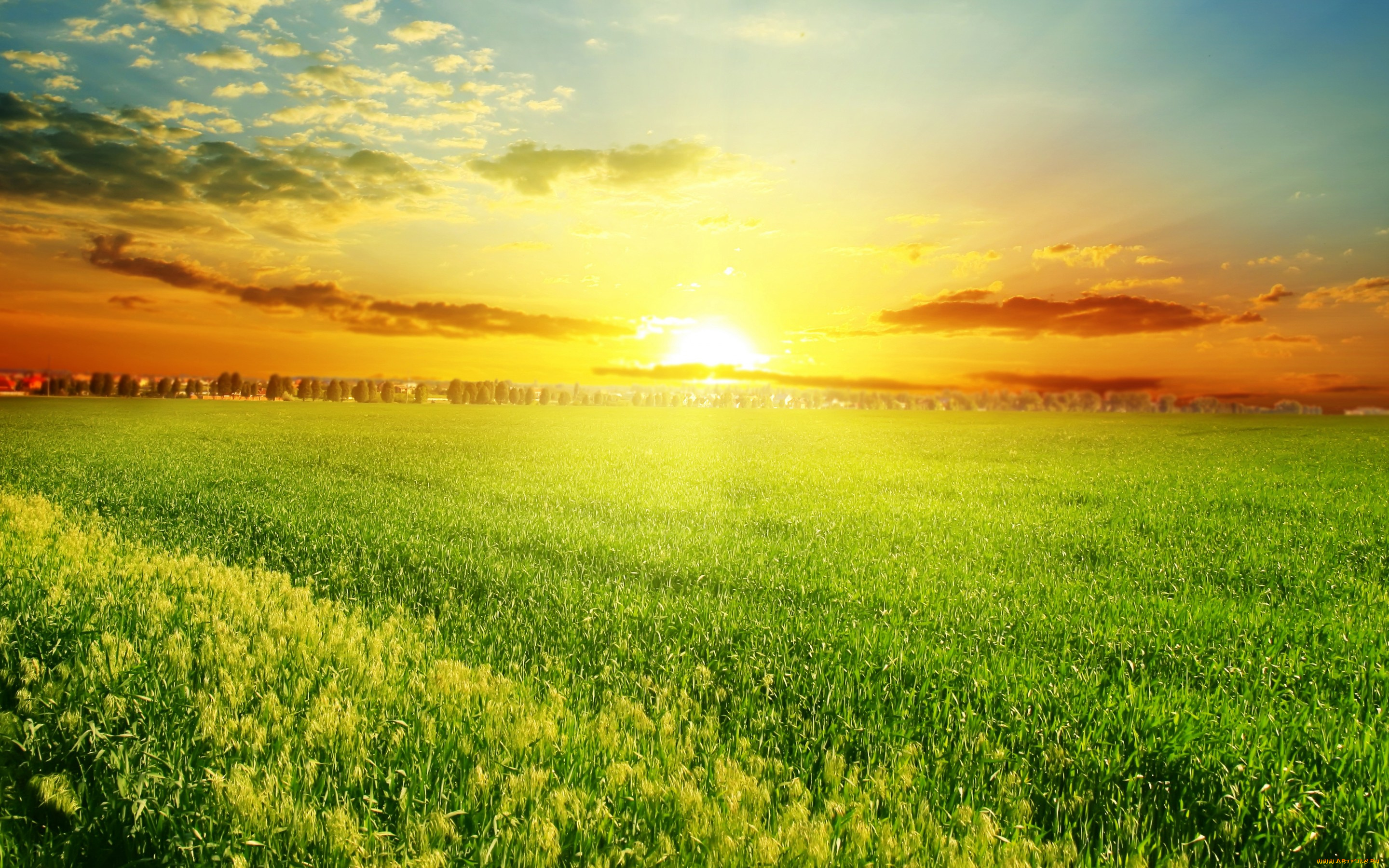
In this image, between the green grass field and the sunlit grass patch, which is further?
the green grass field

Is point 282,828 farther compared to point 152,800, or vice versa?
point 152,800

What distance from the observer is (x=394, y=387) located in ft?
575

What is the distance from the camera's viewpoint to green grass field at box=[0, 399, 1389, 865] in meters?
4.16

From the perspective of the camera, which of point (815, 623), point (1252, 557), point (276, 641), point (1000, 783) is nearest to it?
point (1000, 783)

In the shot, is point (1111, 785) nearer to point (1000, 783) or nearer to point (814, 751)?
point (1000, 783)

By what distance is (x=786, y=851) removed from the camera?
3926 millimetres

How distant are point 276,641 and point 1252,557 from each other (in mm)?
13529

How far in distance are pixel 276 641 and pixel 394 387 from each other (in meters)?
182

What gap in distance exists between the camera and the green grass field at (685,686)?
416 cm

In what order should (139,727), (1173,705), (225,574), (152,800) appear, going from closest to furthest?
(152,800) → (139,727) → (1173,705) → (225,574)

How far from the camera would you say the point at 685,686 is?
6.20 metres

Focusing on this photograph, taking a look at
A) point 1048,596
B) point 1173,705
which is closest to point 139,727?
point 1173,705

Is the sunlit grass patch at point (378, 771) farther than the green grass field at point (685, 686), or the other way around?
the green grass field at point (685, 686)

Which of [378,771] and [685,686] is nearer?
[378,771]
